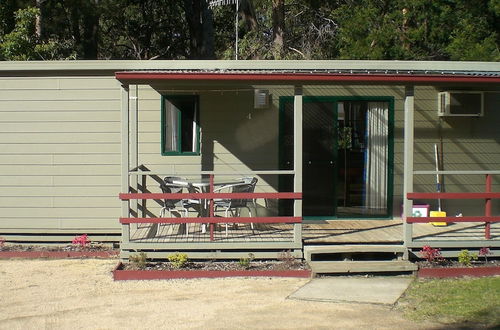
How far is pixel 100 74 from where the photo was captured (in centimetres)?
1012

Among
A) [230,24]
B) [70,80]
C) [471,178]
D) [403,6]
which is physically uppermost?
[230,24]

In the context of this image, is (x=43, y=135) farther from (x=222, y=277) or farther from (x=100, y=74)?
(x=222, y=277)

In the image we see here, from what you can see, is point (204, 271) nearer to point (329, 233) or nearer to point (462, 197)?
point (329, 233)

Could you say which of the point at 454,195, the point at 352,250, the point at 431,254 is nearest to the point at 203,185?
the point at 352,250

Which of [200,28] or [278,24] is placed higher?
[200,28]

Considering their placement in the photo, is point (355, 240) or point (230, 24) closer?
point (355, 240)

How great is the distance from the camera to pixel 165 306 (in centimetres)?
707

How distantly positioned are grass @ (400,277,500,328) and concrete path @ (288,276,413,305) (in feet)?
0.55

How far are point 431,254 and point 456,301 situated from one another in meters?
1.53

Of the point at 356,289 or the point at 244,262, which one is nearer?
the point at 356,289

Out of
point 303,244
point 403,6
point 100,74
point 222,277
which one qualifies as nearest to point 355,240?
point 303,244

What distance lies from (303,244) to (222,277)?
1.27 metres

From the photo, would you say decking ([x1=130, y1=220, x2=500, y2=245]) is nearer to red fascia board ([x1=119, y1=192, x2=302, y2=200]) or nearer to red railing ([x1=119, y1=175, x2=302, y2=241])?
red railing ([x1=119, y1=175, x2=302, y2=241])

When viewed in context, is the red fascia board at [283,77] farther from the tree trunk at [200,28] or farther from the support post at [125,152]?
the tree trunk at [200,28]
